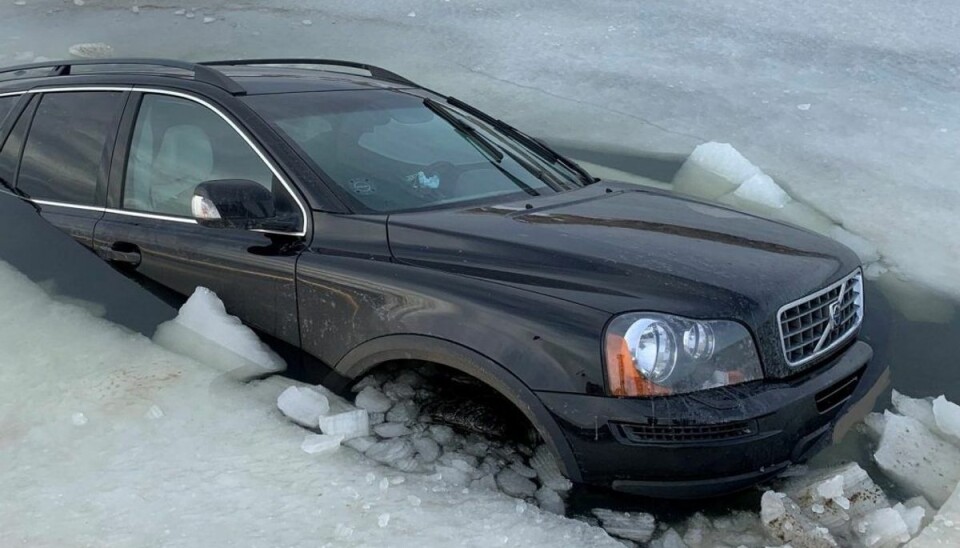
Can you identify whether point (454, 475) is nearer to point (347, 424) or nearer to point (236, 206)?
point (347, 424)

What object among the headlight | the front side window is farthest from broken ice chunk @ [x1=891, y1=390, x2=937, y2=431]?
the front side window

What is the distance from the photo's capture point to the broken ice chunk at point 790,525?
2998 millimetres

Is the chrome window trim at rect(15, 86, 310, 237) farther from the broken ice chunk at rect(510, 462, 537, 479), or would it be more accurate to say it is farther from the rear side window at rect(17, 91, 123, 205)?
the broken ice chunk at rect(510, 462, 537, 479)

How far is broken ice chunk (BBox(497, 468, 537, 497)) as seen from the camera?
328cm

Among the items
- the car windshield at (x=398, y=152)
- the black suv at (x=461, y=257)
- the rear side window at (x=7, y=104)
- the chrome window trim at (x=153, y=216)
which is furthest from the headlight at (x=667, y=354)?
the rear side window at (x=7, y=104)

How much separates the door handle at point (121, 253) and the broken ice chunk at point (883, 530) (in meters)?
2.85

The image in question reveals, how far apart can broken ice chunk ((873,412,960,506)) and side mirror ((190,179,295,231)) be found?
93.6 inches

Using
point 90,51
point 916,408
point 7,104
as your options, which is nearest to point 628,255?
point 916,408

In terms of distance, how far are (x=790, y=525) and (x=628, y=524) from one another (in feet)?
1.64

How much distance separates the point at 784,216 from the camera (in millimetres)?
6219

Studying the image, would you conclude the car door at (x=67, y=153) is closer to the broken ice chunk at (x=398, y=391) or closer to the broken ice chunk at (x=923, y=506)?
the broken ice chunk at (x=398, y=391)

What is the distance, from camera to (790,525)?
305 centimetres

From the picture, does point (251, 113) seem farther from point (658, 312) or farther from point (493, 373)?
point (658, 312)

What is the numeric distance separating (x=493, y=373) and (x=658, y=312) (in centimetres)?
55
